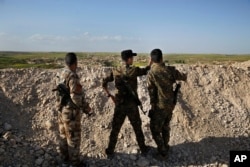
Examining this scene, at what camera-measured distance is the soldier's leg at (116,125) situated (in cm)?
699

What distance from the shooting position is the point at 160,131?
7.14 metres

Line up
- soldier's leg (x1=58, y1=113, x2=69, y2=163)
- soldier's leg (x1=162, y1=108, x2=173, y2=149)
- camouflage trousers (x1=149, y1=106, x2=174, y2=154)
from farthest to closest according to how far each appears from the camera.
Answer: soldier's leg (x1=162, y1=108, x2=173, y2=149)
camouflage trousers (x1=149, y1=106, x2=174, y2=154)
soldier's leg (x1=58, y1=113, x2=69, y2=163)

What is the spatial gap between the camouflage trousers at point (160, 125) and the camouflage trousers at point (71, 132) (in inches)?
59.3

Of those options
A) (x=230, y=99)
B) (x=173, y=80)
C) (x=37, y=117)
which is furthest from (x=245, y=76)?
(x=37, y=117)

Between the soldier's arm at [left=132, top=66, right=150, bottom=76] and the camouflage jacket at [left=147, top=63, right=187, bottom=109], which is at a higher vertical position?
the soldier's arm at [left=132, top=66, right=150, bottom=76]

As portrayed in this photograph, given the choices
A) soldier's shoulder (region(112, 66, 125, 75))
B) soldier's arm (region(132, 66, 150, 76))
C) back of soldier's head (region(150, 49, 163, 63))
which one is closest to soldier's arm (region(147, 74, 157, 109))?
soldier's arm (region(132, 66, 150, 76))

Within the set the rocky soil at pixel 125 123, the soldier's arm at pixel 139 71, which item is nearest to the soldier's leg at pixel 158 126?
→ the rocky soil at pixel 125 123

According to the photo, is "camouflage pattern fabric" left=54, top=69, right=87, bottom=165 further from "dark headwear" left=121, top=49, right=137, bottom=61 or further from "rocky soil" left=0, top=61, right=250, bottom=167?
"dark headwear" left=121, top=49, right=137, bottom=61

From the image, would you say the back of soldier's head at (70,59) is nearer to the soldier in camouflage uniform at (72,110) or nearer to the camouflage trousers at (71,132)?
the soldier in camouflage uniform at (72,110)

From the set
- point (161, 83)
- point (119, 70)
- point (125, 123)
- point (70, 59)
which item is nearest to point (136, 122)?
point (161, 83)

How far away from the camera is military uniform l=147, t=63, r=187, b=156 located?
22.7 feet

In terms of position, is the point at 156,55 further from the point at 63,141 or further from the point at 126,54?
the point at 63,141

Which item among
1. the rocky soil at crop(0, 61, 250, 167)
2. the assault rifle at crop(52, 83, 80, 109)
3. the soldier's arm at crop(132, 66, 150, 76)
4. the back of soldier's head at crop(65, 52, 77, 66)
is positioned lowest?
the rocky soil at crop(0, 61, 250, 167)

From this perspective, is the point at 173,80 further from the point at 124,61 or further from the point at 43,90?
the point at 43,90
